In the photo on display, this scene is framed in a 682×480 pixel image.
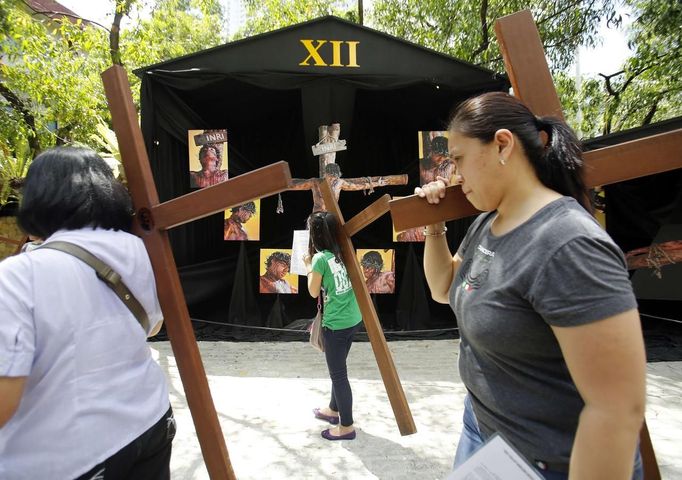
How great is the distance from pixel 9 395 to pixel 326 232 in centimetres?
197

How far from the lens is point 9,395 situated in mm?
860

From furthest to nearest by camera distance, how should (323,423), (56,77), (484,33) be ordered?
(484,33), (56,77), (323,423)

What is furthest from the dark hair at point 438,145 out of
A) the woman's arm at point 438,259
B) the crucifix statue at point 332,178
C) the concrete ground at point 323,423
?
the woman's arm at point 438,259

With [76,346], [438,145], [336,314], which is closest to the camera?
[76,346]

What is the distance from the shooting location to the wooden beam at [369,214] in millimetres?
2155

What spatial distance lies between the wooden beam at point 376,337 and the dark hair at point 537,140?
4.69 feet

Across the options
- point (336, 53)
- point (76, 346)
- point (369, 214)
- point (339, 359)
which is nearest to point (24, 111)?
point (336, 53)

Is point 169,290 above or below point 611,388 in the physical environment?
above

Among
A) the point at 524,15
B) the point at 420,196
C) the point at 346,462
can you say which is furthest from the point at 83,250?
the point at 346,462

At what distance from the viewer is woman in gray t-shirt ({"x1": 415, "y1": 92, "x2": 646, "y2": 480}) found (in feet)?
2.42

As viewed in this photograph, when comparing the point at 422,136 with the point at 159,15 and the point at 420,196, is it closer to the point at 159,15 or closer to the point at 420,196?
the point at 420,196

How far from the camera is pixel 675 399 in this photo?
3561 millimetres

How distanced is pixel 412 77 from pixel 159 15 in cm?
615

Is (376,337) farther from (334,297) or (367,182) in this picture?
(367,182)
